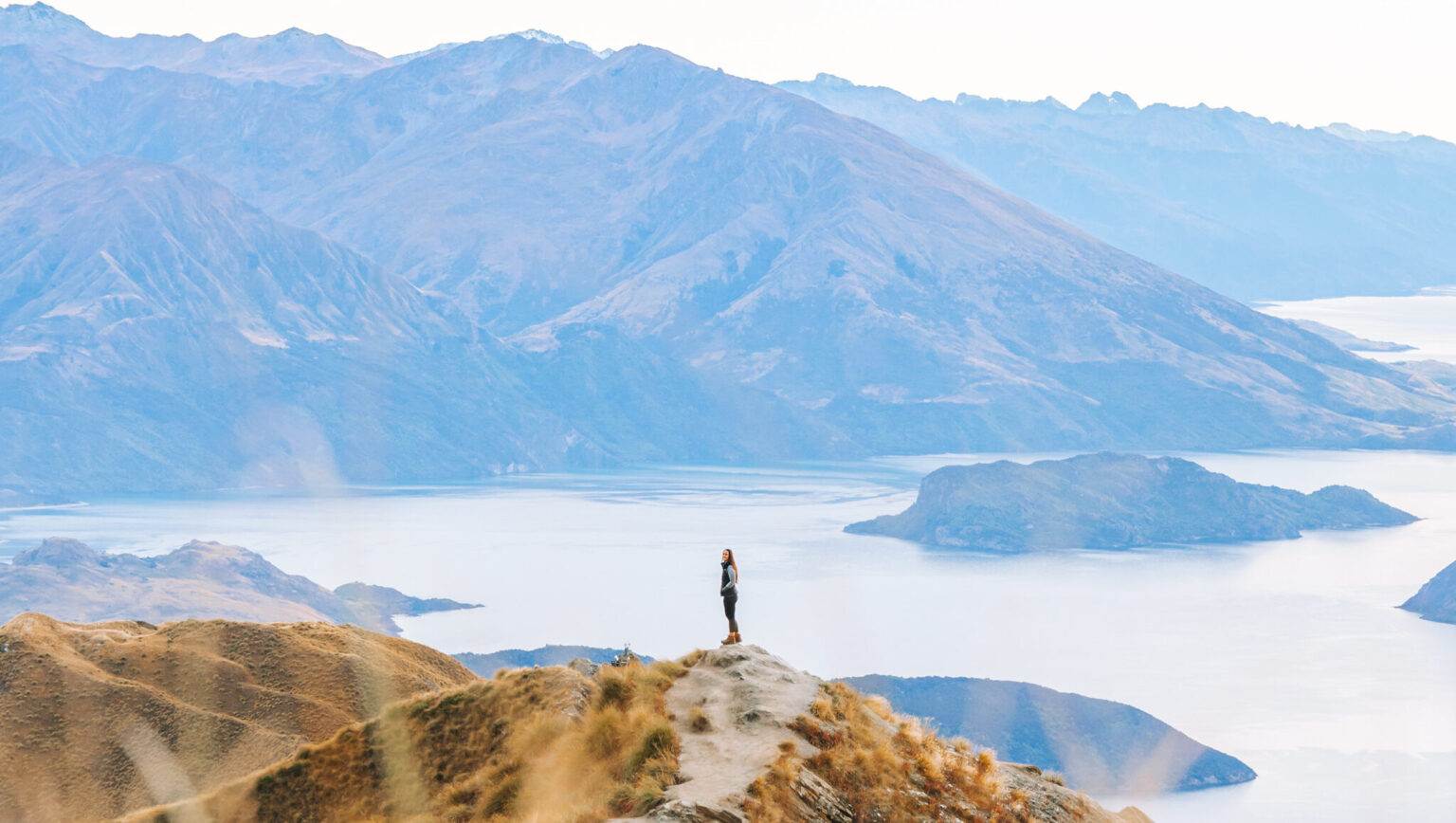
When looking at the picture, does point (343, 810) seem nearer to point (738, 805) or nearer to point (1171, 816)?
point (738, 805)

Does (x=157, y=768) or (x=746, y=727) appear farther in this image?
(x=157, y=768)

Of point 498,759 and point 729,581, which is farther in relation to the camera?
point 729,581

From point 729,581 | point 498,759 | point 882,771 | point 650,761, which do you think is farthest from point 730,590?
point 650,761

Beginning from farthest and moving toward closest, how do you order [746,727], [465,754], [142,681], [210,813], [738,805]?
[142,681], [210,813], [465,754], [746,727], [738,805]

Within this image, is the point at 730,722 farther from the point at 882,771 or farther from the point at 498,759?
the point at 498,759

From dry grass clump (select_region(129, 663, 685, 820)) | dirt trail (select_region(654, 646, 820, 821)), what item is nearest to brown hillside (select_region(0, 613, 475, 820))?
dry grass clump (select_region(129, 663, 685, 820))

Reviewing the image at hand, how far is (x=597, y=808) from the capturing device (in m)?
34.8

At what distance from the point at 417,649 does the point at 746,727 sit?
1366 inches

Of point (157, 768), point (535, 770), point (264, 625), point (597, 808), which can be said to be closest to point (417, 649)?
point (264, 625)

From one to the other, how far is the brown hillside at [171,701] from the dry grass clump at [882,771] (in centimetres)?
2797

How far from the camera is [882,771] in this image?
3728 centimetres

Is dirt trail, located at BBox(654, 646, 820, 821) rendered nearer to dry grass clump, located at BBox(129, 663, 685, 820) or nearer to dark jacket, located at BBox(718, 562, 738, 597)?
dry grass clump, located at BBox(129, 663, 685, 820)

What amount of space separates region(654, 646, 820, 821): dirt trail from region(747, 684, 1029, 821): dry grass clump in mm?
434

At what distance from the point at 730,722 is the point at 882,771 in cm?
343
